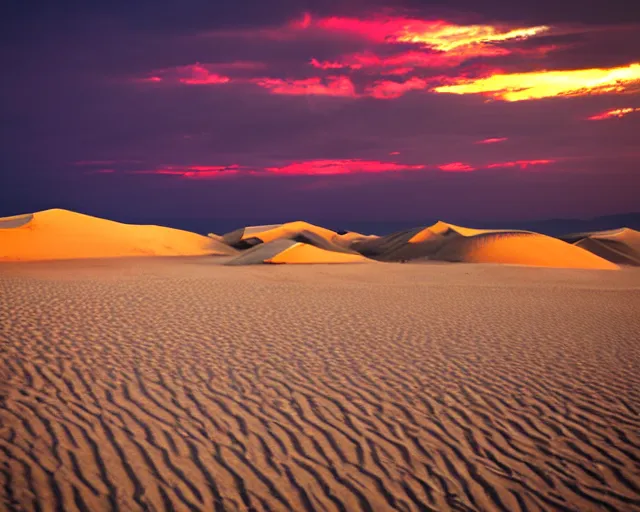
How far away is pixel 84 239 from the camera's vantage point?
45.5m

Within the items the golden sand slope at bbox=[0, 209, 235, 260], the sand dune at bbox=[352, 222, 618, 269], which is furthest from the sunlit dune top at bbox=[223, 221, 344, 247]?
the sand dune at bbox=[352, 222, 618, 269]

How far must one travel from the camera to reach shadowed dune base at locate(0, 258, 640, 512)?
458 centimetres

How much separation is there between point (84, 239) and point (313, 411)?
145 feet

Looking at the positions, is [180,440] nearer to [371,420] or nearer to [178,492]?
[178,492]

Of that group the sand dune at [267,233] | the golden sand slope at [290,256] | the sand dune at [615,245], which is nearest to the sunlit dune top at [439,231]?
the sand dune at [267,233]

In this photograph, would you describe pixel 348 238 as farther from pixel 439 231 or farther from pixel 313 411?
pixel 313 411

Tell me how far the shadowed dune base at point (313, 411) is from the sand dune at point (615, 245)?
57.4 meters

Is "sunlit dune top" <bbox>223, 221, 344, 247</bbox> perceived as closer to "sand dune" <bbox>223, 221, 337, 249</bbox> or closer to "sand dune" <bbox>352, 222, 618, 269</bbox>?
"sand dune" <bbox>223, 221, 337, 249</bbox>

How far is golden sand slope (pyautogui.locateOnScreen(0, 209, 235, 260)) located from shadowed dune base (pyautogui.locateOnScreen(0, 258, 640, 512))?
30.7 m

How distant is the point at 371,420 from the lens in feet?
20.3

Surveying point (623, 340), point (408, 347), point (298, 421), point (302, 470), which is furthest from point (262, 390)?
point (623, 340)

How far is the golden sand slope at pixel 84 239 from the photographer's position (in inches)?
1609

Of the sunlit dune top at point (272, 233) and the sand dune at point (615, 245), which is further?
the sunlit dune top at point (272, 233)

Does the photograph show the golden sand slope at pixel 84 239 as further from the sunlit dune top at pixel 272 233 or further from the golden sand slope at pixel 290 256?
the golden sand slope at pixel 290 256
